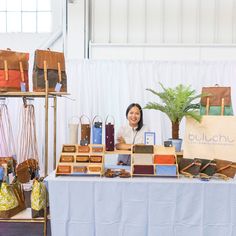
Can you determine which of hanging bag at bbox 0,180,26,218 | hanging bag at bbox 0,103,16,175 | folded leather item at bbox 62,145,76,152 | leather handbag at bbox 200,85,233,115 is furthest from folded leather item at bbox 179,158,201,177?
hanging bag at bbox 0,103,16,175

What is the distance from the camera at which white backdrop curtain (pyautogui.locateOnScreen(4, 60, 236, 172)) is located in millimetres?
4938

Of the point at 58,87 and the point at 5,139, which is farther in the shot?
the point at 5,139

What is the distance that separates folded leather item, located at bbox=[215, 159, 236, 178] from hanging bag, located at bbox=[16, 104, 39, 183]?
1.38 m

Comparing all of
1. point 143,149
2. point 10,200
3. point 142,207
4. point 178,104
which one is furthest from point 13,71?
point 142,207

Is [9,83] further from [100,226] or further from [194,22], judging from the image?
[194,22]

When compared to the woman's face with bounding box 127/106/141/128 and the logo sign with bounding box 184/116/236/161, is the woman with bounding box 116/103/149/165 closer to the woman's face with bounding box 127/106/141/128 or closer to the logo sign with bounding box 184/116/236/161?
the woman's face with bounding box 127/106/141/128

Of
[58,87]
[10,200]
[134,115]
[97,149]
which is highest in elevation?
[58,87]

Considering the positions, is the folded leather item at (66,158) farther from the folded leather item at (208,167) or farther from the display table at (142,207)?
the folded leather item at (208,167)

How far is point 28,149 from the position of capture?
14.6 feet

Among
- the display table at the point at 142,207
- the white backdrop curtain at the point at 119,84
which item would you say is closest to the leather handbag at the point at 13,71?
the display table at the point at 142,207

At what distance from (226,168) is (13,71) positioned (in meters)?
1.65

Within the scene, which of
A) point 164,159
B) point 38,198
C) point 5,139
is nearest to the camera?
point 164,159

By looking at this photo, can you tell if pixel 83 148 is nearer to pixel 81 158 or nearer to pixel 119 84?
pixel 81 158

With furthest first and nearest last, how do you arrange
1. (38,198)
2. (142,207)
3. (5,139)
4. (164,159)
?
(5,139) < (38,198) < (164,159) < (142,207)
